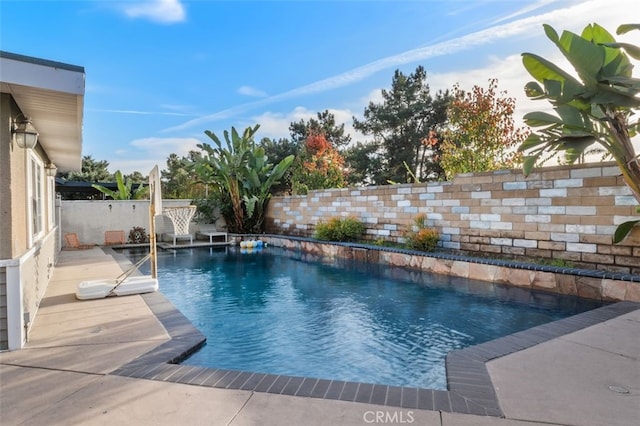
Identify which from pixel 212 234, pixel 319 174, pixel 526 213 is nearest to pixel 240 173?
pixel 212 234

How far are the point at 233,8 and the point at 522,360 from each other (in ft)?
38.7

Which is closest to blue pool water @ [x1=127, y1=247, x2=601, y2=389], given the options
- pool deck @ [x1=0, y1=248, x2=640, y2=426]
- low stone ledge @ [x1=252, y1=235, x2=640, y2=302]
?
low stone ledge @ [x1=252, y1=235, x2=640, y2=302]

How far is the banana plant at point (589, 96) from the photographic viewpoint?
4715mm

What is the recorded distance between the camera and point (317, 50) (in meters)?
14.4

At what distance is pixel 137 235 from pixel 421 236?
11.6 metres

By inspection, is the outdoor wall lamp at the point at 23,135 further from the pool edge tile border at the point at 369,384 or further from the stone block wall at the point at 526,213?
the stone block wall at the point at 526,213

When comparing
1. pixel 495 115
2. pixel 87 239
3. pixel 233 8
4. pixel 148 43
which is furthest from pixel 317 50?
pixel 87 239

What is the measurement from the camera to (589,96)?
491 cm

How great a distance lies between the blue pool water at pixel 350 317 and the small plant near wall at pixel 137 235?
7.19m

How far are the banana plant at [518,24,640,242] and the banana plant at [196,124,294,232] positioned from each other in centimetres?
1187

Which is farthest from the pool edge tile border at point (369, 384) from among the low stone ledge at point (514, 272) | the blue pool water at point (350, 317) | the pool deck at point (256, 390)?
the low stone ledge at point (514, 272)

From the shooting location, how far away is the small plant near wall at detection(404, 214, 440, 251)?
10.0m

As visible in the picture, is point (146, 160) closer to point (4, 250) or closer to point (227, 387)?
point (4, 250)

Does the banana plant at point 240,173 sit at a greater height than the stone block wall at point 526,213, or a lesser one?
greater
